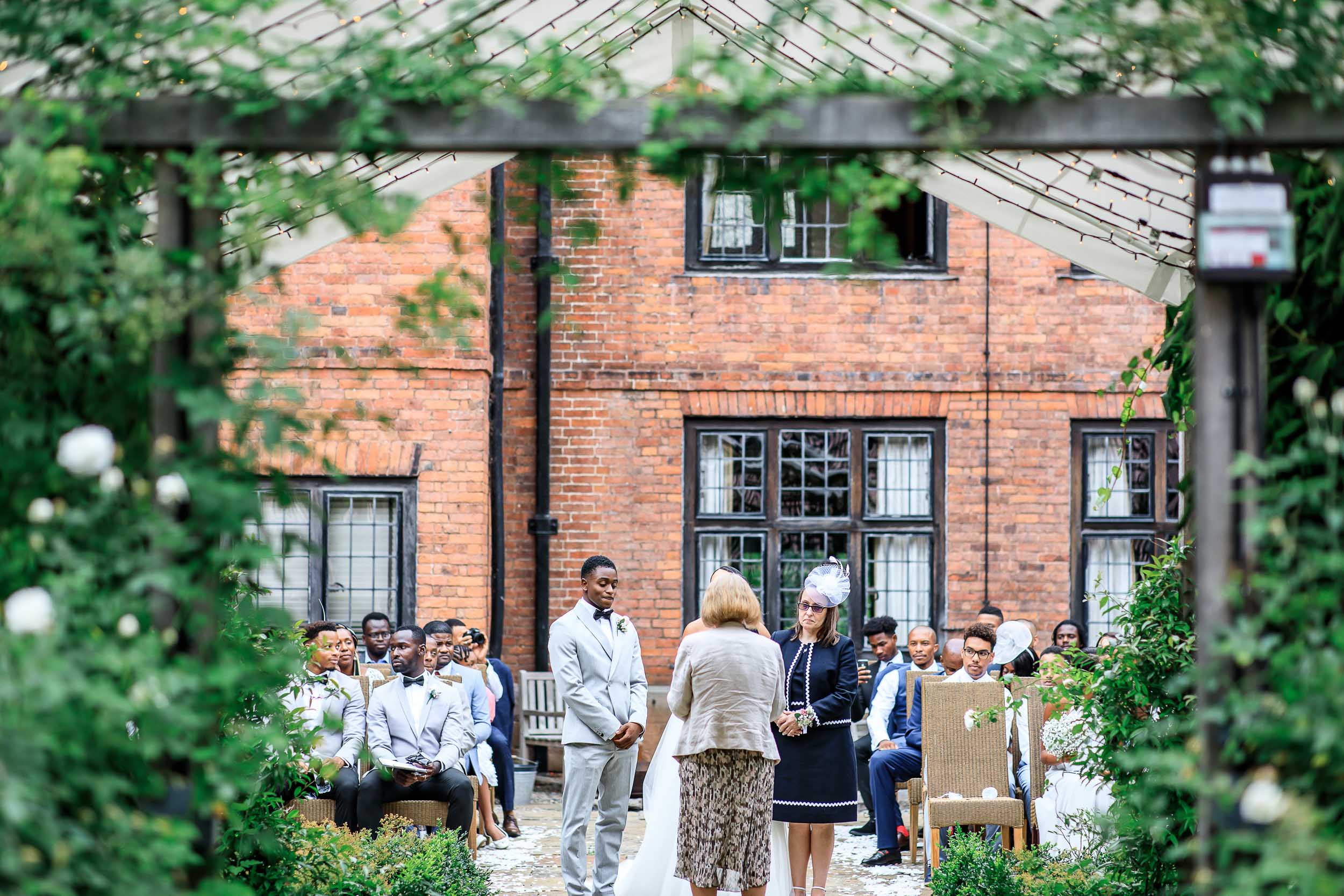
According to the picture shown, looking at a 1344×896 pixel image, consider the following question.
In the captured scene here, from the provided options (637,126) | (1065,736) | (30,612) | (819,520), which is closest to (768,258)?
(819,520)

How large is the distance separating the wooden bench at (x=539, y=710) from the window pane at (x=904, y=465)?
3355 mm

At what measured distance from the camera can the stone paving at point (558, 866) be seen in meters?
8.24

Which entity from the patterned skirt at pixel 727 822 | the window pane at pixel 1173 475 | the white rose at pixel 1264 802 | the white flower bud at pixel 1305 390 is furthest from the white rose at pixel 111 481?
the window pane at pixel 1173 475

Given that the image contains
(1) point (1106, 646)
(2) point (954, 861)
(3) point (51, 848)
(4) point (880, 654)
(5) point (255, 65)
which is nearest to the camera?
(3) point (51, 848)

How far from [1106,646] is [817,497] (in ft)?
23.9

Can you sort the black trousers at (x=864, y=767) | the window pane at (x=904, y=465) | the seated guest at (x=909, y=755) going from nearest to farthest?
the seated guest at (x=909, y=755) < the black trousers at (x=864, y=767) < the window pane at (x=904, y=465)

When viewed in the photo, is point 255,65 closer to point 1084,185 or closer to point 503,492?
point 1084,185

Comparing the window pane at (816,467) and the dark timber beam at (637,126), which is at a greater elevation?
the dark timber beam at (637,126)

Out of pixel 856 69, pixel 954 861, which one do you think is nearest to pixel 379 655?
pixel 954 861

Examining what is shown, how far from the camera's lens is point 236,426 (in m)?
3.38

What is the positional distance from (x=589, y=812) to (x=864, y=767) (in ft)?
14.2

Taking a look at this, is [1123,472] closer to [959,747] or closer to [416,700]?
[959,747]

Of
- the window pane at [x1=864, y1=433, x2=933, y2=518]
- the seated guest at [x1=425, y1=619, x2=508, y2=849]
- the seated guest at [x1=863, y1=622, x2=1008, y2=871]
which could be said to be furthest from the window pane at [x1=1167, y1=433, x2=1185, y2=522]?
the seated guest at [x1=425, y1=619, x2=508, y2=849]

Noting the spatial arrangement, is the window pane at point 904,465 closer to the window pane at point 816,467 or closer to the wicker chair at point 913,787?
the window pane at point 816,467
